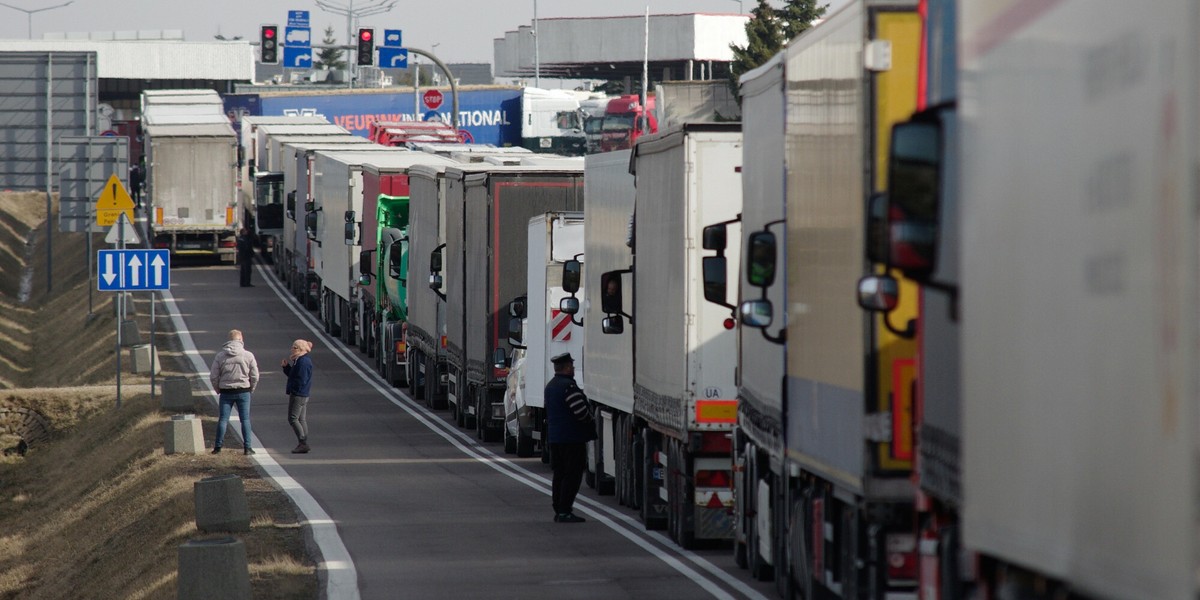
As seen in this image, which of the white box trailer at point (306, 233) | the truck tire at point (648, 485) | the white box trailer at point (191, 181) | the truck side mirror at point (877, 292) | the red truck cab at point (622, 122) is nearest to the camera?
the truck side mirror at point (877, 292)

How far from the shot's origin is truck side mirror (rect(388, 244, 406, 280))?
1363 inches

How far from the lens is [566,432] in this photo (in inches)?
712

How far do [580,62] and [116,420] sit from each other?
3404 inches

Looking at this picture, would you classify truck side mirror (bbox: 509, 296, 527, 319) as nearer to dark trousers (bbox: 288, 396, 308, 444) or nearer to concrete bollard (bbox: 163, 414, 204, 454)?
dark trousers (bbox: 288, 396, 308, 444)

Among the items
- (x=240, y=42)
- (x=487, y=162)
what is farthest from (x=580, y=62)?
(x=487, y=162)

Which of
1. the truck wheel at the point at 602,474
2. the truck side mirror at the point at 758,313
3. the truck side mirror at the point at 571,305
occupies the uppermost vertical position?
the truck side mirror at the point at 758,313

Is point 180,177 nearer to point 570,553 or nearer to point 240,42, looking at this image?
point 570,553

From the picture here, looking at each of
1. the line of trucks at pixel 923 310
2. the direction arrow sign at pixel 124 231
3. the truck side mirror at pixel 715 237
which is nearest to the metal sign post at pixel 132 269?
the direction arrow sign at pixel 124 231

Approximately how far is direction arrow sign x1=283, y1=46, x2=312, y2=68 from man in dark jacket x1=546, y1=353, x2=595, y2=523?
41309mm

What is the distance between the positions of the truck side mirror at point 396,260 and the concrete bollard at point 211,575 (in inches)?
876

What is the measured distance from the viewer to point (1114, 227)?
4.96 meters

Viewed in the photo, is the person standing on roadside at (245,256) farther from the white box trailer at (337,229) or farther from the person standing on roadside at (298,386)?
the person standing on roadside at (298,386)

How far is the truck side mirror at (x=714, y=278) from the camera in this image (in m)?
14.5

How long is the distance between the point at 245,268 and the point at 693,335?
40.1m
